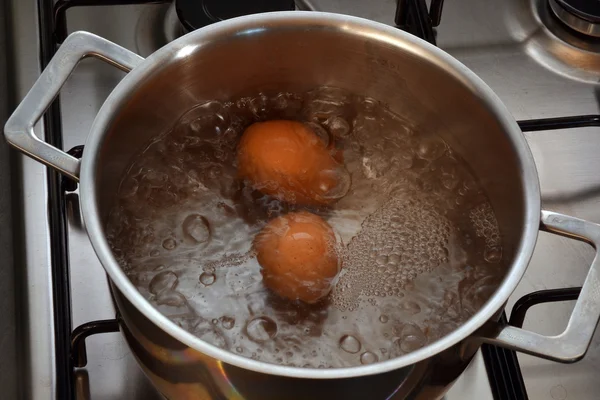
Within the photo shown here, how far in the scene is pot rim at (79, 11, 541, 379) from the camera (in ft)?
1.93

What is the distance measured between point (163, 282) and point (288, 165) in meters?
0.20

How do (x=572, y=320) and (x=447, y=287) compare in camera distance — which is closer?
(x=572, y=320)

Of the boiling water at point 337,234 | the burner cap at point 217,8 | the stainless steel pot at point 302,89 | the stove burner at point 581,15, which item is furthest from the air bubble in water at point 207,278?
the stove burner at point 581,15

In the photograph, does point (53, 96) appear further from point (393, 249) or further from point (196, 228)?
point (393, 249)

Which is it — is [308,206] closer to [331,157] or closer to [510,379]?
[331,157]

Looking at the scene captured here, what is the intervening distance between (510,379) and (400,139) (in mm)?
307

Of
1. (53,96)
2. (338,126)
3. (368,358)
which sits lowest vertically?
(368,358)

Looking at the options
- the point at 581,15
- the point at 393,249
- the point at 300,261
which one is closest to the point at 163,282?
the point at 300,261

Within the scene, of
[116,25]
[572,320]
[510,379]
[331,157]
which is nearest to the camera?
[572,320]

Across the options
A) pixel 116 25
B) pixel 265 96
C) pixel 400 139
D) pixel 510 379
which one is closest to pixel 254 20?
pixel 265 96

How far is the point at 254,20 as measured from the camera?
829mm

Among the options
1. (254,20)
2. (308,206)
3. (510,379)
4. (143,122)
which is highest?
(254,20)

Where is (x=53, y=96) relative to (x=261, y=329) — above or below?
above

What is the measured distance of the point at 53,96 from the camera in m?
0.73
